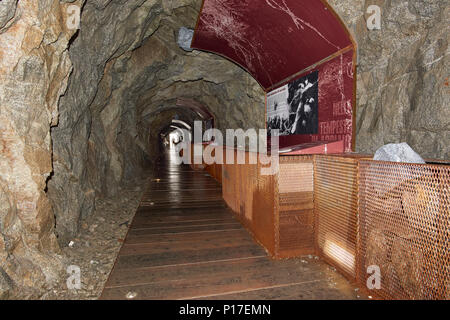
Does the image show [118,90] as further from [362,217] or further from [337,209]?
[362,217]

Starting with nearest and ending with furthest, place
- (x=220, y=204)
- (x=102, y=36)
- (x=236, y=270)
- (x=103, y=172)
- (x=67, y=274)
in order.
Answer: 1. (x=236, y=270)
2. (x=67, y=274)
3. (x=102, y=36)
4. (x=220, y=204)
5. (x=103, y=172)

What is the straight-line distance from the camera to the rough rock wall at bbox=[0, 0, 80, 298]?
9.13ft

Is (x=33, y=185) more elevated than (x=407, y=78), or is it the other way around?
(x=407, y=78)

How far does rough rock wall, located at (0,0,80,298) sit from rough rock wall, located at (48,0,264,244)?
3.33 ft

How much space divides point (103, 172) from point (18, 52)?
5.16 meters

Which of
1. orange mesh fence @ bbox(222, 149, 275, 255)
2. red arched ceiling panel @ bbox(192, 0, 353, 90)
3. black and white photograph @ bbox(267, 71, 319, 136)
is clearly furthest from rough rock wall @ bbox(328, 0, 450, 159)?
orange mesh fence @ bbox(222, 149, 275, 255)

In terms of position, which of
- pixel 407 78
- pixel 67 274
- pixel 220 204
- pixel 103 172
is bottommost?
pixel 67 274

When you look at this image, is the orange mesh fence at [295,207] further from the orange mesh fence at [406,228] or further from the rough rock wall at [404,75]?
the rough rock wall at [404,75]

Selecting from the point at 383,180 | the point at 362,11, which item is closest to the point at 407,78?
the point at 362,11

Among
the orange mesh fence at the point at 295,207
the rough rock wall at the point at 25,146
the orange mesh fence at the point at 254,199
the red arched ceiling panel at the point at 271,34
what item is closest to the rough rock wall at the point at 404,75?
the red arched ceiling panel at the point at 271,34

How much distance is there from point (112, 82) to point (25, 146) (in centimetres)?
509

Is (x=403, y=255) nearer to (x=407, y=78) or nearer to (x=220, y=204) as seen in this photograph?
(x=407, y=78)

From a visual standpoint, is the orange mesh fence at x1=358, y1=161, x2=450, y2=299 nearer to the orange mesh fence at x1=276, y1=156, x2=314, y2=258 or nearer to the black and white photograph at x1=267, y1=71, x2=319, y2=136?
the orange mesh fence at x1=276, y1=156, x2=314, y2=258

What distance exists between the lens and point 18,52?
9.36 ft
